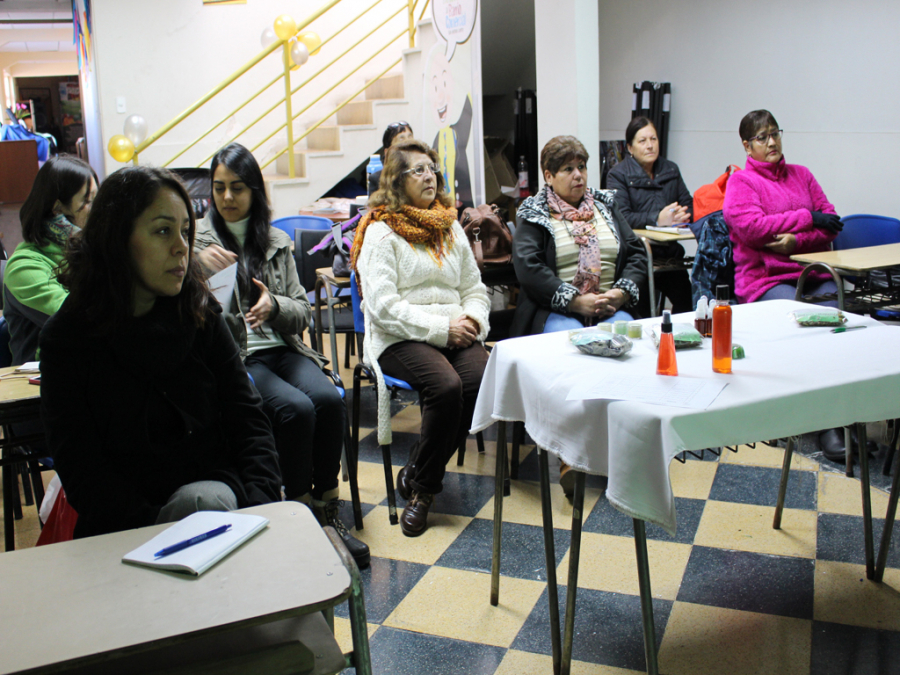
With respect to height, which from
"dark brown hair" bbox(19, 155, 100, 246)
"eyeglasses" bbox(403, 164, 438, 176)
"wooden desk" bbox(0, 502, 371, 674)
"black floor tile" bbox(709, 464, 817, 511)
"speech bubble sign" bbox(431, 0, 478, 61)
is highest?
"speech bubble sign" bbox(431, 0, 478, 61)

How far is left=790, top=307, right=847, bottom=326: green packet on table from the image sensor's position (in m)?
1.99

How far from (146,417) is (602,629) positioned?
1.23 metres

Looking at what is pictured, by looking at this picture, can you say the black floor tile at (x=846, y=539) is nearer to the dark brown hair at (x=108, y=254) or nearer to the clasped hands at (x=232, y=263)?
the clasped hands at (x=232, y=263)

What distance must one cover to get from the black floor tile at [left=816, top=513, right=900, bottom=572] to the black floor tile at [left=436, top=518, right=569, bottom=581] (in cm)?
78

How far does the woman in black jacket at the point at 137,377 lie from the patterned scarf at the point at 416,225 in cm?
115

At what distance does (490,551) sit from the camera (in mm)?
2342

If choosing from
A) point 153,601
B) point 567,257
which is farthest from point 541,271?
point 153,601

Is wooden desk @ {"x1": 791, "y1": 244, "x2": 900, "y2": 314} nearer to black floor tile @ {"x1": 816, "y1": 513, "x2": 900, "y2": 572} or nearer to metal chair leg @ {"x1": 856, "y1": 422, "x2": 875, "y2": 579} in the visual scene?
black floor tile @ {"x1": 816, "y1": 513, "x2": 900, "y2": 572}

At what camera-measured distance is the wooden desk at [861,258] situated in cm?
285

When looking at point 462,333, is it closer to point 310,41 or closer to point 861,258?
point 861,258

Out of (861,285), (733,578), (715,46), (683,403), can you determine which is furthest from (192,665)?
(715,46)

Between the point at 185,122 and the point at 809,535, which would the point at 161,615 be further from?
the point at 185,122

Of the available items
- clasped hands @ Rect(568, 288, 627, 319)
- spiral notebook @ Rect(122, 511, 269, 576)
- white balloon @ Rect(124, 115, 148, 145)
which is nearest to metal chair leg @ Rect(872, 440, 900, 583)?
clasped hands @ Rect(568, 288, 627, 319)

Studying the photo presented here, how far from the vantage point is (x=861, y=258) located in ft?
9.89
